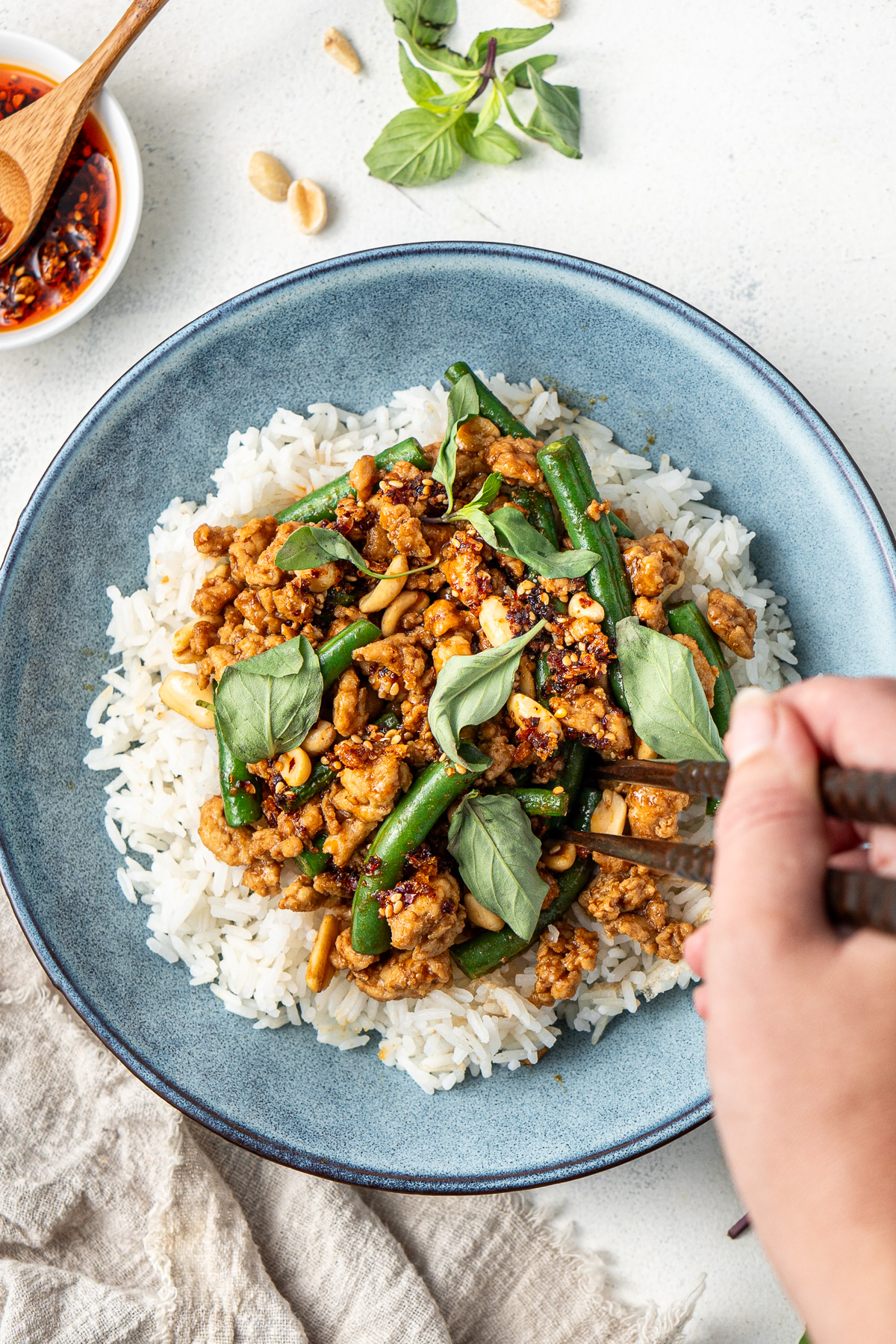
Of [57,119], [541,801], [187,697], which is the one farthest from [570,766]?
[57,119]

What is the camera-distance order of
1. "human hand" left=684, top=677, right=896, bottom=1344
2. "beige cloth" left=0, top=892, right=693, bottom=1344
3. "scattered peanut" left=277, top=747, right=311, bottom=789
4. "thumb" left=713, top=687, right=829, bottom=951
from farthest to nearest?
"beige cloth" left=0, top=892, right=693, bottom=1344 → "scattered peanut" left=277, top=747, right=311, bottom=789 → "thumb" left=713, top=687, right=829, bottom=951 → "human hand" left=684, top=677, right=896, bottom=1344

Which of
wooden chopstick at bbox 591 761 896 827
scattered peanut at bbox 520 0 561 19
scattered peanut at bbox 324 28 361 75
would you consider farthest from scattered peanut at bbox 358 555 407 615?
scattered peanut at bbox 520 0 561 19

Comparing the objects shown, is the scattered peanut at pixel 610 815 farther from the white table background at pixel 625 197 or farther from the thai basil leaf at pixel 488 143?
the thai basil leaf at pixel 488 143

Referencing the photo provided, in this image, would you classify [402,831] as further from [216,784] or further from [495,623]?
[216,784]

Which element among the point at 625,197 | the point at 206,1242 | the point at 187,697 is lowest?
the point at 206,1242

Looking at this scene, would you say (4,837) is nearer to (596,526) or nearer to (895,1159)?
(596,526)

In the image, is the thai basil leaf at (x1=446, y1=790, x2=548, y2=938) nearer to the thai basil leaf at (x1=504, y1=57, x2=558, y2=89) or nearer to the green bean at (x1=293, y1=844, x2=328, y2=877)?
the green bean at (x1=293, y1=844, x2=328, y2=877)

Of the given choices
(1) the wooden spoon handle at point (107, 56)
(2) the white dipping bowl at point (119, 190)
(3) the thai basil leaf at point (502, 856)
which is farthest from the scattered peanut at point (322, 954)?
(1) the wooden spoon handle at point (107, 56)
